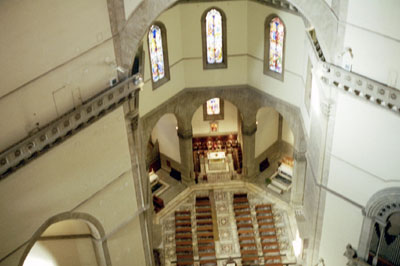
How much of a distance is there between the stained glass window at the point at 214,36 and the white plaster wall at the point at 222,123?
4838mm

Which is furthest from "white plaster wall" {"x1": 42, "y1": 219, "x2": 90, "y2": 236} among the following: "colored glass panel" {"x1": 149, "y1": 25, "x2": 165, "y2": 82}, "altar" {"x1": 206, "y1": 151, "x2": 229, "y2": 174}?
"altar" {"x1": 206, "y1": 151, "x2": 229, "y2": 174}

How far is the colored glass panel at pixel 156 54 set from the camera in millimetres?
27234

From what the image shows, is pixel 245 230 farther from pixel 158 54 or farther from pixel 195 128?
pixel 158 54

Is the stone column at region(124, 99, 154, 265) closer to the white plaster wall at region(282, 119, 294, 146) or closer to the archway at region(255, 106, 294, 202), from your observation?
the archway at region(255, 106, 294, 202)

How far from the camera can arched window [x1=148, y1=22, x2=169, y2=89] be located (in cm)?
2725

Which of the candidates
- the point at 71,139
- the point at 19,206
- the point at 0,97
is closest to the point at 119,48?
the point at 71,139

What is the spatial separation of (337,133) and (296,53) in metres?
6.80

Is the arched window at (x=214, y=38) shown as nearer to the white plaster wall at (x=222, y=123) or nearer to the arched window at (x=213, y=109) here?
the arched window at (x=213, y=109)

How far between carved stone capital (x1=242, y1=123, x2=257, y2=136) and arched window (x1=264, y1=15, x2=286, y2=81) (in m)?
3.68

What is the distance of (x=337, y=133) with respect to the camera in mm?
21344

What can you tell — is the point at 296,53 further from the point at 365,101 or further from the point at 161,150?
the point at 161,150

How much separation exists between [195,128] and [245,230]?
832 cm

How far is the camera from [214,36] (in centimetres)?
2909

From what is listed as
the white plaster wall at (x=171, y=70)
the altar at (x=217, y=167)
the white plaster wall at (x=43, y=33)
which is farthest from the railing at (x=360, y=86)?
the altar at (x=217, y=167)
